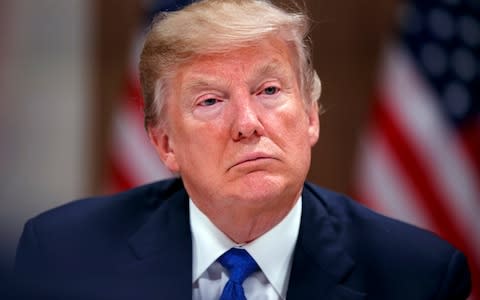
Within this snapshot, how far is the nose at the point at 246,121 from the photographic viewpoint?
1793 millimetres

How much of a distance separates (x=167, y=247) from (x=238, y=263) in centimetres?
21

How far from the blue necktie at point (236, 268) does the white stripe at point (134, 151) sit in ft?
6.82

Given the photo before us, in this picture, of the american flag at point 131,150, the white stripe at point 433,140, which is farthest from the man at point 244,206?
the american flag at point 131,150

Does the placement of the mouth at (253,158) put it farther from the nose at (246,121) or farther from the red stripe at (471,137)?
the red stripe at (471,137)

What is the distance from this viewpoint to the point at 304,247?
199 cm

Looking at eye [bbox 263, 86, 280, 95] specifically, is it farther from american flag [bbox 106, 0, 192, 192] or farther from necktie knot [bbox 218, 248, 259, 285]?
american flag [bbox 106, 0, 192, 192]

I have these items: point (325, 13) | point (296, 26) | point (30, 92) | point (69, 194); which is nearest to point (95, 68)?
point (30, 92)

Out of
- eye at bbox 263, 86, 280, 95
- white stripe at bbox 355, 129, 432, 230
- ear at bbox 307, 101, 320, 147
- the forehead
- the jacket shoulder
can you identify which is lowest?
white stripe at bbox 355, 129, 432, 230

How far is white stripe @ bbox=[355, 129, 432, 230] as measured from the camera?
3.77 m

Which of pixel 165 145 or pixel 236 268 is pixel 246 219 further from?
pixel 165 145

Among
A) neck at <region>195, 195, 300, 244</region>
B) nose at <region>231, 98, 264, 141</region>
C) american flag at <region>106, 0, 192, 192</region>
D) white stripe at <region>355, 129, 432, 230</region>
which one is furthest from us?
american flag at <region>106, 0, 192, 192</region>

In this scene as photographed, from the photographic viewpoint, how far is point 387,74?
12.3 ft

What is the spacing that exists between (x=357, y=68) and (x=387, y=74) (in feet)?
1.41

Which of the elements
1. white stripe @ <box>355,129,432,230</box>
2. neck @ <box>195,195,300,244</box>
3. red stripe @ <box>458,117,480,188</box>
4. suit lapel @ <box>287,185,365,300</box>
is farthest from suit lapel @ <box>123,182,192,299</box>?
red stripe @ <box>458,117,480,188</box>
